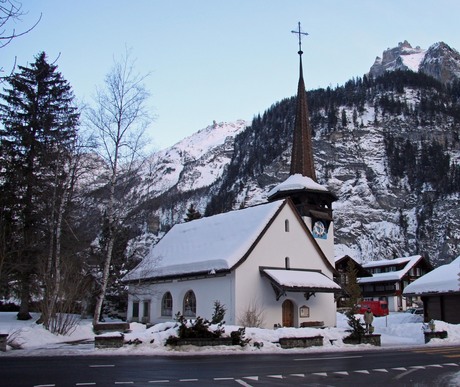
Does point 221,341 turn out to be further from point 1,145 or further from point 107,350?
point 1,145

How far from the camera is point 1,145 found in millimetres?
32938

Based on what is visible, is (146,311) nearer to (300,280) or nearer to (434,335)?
(300,280)

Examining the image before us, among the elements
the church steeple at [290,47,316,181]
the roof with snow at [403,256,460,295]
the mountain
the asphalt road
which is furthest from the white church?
the mountain

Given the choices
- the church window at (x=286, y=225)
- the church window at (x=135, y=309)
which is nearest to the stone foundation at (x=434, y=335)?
the church window at (x=286, y=225)

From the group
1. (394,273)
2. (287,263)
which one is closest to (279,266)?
(287,263)

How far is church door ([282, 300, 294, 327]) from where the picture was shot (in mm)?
30172

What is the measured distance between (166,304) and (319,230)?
1414cm

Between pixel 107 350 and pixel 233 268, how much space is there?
37.6 ft

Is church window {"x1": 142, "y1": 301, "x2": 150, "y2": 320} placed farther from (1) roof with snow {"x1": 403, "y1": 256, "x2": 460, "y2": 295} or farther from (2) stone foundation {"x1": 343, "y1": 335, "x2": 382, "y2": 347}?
(1) roof with snow {"x1": 403, "y1": 256, "x2": 460, "y2": 295}

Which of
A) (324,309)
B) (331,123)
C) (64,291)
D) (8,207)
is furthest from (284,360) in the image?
(331,123)

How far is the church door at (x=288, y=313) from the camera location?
30172 mm

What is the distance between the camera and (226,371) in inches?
491

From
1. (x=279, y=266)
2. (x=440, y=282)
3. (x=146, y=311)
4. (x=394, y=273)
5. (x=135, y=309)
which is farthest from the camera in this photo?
(x=394, y=273)

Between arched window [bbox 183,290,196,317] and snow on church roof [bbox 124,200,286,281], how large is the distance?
1400 millimetres
